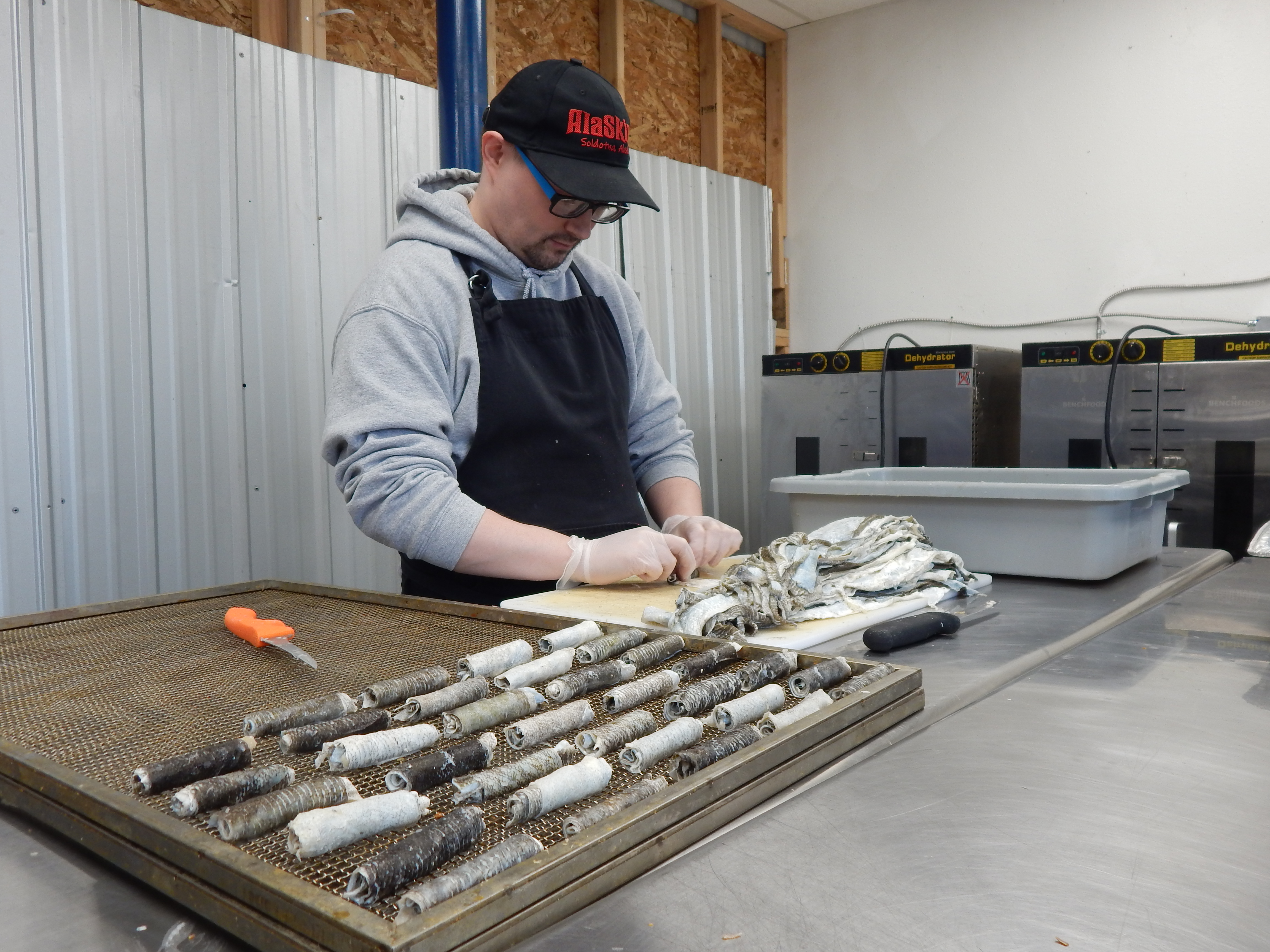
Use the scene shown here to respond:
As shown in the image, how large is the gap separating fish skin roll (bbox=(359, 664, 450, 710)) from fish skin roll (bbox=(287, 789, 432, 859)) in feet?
0.66

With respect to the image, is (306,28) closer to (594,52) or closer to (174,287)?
(174,287)

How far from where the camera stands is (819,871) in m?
0.55

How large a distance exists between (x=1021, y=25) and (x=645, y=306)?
75.8 inches

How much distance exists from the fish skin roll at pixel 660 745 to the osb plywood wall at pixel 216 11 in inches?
100

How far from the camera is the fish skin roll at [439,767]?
2.09 feet

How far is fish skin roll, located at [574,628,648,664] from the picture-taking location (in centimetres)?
93

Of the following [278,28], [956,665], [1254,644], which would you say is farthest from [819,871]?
[278,28]

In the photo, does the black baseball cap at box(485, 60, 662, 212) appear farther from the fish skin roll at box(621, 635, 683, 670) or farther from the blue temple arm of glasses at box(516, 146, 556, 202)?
the fish skin roll at box(621, 635, 683, 670)

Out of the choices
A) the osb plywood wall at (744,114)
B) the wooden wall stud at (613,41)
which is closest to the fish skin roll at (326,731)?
the wooden wall stud at (613,41)

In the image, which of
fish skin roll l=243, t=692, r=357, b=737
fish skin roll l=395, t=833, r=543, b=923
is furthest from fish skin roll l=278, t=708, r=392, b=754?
fish skin roll l=395, t=833, r=543, b=923

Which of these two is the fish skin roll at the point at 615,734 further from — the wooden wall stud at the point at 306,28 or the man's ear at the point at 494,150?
the wooden wall stud at the point at 306,28

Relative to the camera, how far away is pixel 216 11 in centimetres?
263

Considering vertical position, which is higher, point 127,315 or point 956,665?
point 127,315

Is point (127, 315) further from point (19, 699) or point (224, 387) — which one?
point (19, 699)
